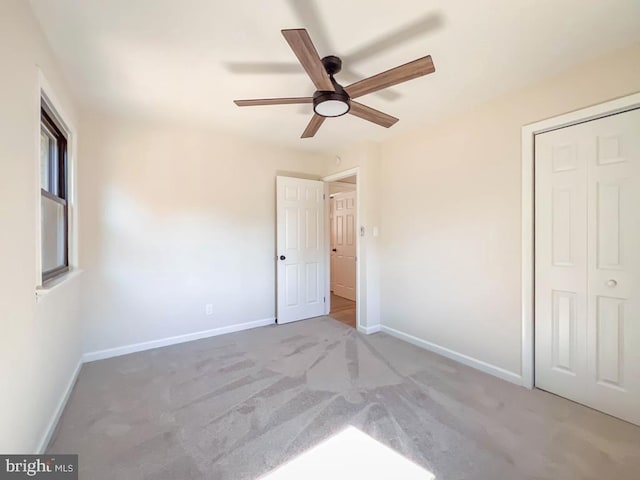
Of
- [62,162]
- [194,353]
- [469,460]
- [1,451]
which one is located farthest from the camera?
[194,353]

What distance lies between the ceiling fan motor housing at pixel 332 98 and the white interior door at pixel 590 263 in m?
1.65

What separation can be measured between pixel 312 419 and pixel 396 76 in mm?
2287

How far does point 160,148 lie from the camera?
3191 mm

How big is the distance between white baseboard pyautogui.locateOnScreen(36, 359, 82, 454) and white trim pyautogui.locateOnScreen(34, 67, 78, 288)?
36.0 inches

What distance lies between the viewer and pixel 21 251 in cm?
143

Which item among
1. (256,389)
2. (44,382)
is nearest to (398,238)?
(256,389)

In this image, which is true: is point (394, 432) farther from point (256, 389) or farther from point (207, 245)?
point (207, 245)

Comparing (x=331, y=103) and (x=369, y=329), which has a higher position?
(x=331, y=103)

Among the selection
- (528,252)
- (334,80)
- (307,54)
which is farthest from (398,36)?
(528,252)

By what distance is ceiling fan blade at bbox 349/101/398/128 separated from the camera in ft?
6.93

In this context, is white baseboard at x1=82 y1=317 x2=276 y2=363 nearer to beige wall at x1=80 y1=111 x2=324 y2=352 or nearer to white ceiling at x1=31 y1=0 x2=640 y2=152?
beige wall at x1=80 y1=111 x2=324 y2=352

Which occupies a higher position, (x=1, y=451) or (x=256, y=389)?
(x=1, y=451)

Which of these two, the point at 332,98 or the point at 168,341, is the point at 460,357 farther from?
the point at 168,341

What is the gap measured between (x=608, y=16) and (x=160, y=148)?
3.77 meters
